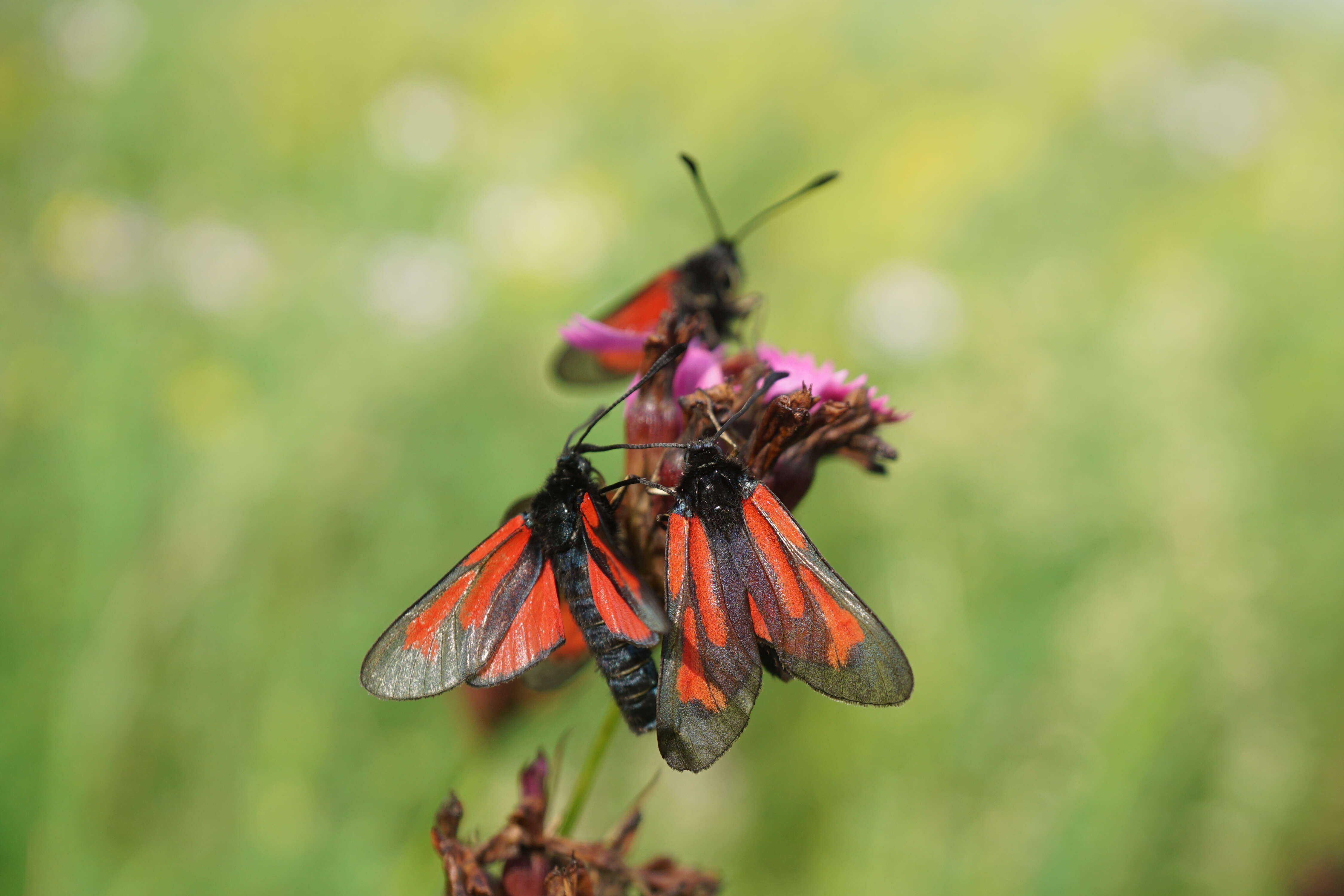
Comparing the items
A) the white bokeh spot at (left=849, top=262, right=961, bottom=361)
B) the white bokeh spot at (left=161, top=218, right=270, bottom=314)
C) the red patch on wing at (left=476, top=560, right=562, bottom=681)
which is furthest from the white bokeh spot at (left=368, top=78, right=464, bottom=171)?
the red patch on wing at (left=476, top=560, right=562, bottom=681)

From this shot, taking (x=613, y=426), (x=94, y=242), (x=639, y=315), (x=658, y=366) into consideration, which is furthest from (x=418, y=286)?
(x=658, y=366)

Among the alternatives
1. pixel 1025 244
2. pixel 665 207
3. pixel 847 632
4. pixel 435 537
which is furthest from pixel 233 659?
pixel 1025 244

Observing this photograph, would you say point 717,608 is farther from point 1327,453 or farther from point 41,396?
point 1327,453

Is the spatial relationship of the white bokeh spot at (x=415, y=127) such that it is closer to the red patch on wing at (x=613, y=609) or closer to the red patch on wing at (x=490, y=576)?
the red patch on wing at (x=490, y=576)

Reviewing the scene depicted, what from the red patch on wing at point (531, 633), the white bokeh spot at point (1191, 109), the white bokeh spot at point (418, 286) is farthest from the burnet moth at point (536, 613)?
the white bokeh spot at point (1191, 109)

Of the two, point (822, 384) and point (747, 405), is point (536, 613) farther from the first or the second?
point (822, 384)

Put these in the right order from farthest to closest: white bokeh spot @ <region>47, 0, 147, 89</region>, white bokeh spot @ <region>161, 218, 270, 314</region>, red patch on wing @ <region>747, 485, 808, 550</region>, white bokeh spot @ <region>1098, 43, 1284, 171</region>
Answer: white bokeh spot @ <region>1098, 43, 1284, 171</region> < white bokeh spot @ <region>47, 0, 147, 89</region> < white bokeh spot @ <region>161, 218, 270, 314</region> < red patch on wing @ <region>747, 485, 808, 550</region>

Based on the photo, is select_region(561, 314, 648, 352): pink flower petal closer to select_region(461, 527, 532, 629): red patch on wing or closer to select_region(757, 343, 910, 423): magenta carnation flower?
select_region(757, 343, 910, 423): magenta carnation flower
